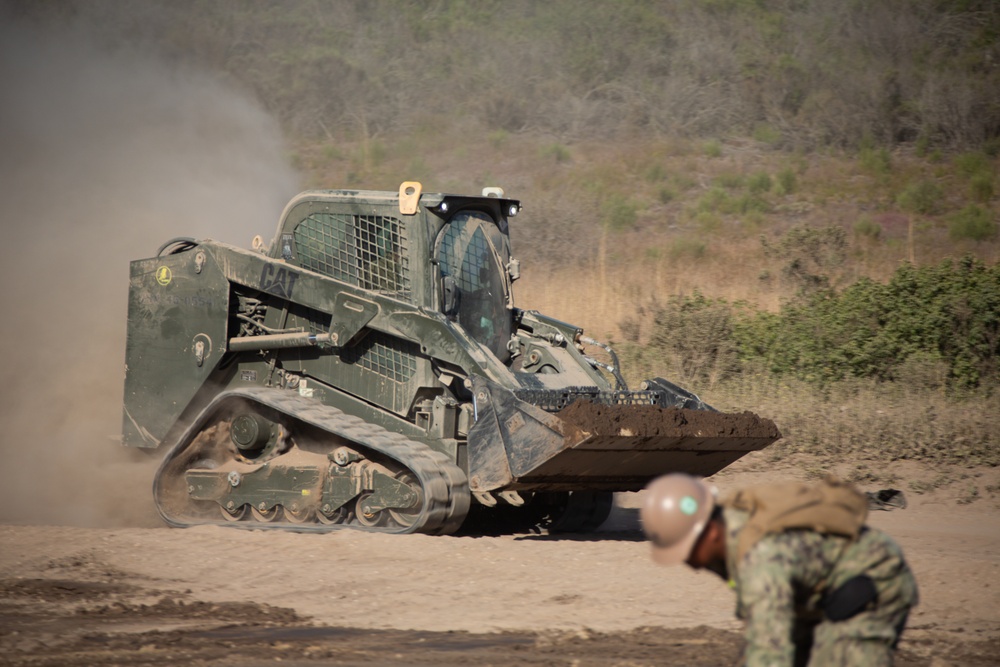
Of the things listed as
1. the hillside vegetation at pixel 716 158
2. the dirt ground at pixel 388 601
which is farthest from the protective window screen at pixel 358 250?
the hillside vegetation at pixel 716 158

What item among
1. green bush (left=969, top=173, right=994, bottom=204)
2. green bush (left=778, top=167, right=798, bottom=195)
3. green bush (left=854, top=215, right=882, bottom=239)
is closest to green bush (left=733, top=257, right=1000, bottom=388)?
green bush (left=854, top=215, right=882, bottom=239)

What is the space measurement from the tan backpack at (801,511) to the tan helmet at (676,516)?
6.2 inches

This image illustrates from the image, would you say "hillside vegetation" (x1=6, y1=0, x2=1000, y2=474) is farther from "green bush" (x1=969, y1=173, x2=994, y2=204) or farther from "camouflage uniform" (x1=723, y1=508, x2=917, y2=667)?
"camouflage uniform" (x1=723, y1=508, x2=917, y2=667)

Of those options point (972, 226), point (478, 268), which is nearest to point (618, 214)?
point (972, 226)

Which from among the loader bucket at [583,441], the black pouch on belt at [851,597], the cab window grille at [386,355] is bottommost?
the black pouch on belt at [851,597]

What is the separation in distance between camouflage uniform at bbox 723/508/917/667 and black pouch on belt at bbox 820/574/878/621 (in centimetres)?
2

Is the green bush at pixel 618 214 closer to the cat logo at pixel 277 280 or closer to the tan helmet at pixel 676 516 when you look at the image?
the cat logo at pixel 277 280

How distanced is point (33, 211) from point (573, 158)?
19765 millimetres

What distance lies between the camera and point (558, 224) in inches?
1128

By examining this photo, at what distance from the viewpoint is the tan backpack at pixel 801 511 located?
153 inches

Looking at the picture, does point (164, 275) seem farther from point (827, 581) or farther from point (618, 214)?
point (618, 214)

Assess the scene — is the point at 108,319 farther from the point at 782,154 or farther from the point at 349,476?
the point at 782,154

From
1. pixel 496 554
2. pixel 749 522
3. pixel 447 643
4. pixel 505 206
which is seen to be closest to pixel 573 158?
pixel 505 206

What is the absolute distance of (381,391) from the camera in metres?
11.0
